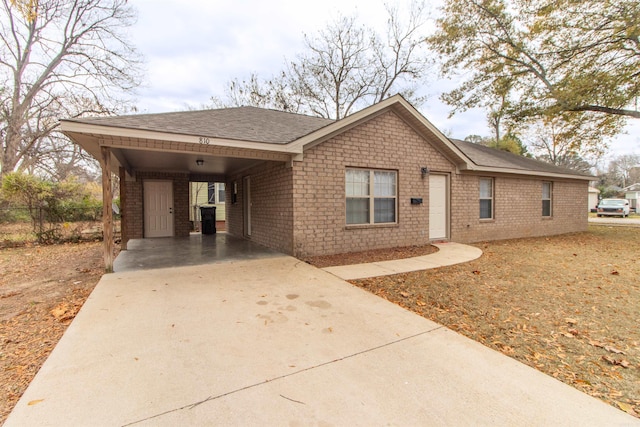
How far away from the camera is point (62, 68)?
16516mm

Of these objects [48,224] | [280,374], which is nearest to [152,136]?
[280,374]

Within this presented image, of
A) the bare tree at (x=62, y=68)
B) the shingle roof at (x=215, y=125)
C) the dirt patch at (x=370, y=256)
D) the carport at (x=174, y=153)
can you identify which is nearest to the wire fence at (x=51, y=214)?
the carport at (x=174, y=153)

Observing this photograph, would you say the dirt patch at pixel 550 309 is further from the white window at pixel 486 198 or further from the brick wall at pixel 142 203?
the brick wall at pixel 142 203

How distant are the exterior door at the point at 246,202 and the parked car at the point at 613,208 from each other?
31.8 meters

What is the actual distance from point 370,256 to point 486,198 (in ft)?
19.4

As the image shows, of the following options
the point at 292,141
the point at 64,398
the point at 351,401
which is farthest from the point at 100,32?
the point at 351,401

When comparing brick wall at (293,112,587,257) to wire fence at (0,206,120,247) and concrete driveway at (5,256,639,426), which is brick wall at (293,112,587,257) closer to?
concrete driveway at (5,256,639,426)

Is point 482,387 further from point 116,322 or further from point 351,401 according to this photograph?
point 116,322

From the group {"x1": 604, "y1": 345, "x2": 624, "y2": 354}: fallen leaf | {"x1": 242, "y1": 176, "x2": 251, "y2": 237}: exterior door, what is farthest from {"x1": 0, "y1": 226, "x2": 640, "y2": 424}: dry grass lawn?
{"x1": 242, "y1": 176, "x2": 251, "y2": 237}: exterior door

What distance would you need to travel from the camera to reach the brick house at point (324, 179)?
19.4ft

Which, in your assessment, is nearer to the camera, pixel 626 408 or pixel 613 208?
pixel 626 408

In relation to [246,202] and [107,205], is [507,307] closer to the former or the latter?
[107,205]

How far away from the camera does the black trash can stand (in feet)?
42.8

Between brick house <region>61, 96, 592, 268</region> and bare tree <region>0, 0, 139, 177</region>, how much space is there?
32.4ft
